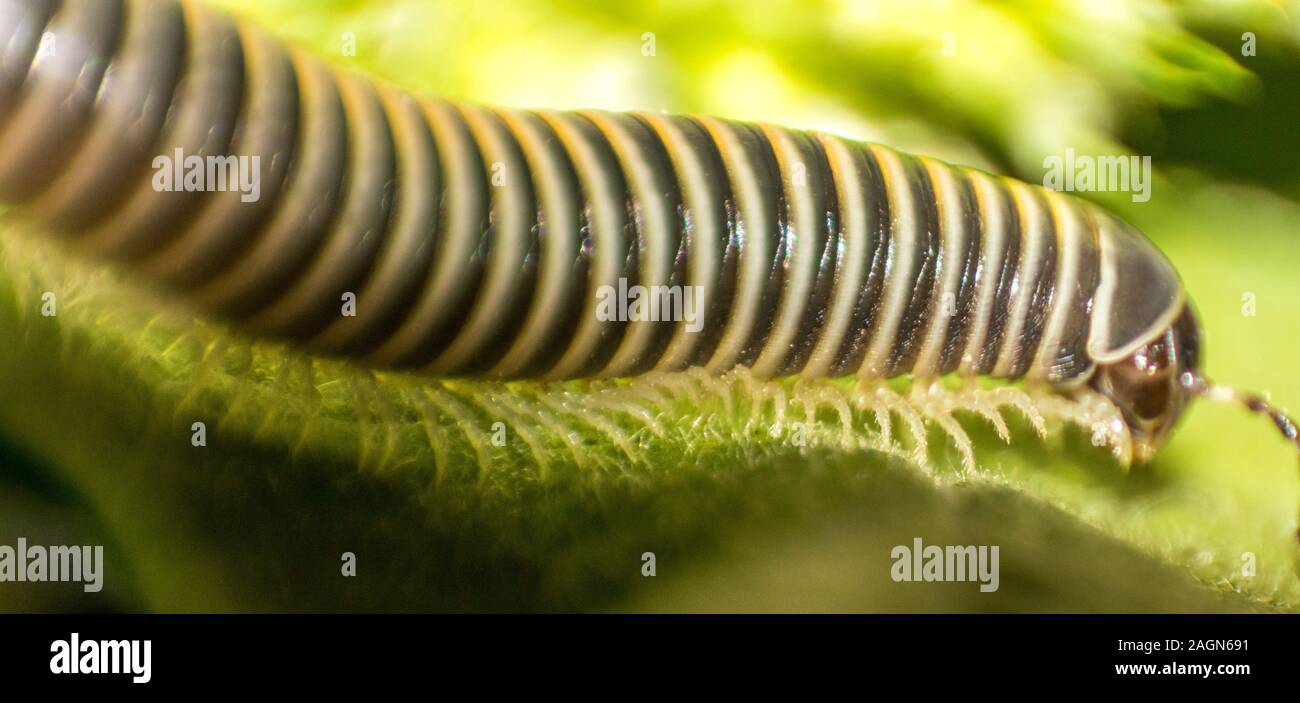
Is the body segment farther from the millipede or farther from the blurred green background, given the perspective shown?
the blurred green background

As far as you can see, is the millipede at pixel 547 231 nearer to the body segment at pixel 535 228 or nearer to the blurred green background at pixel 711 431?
the body segment at pixel 535 228

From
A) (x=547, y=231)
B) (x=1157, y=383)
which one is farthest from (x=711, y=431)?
(x=1157, y=383)

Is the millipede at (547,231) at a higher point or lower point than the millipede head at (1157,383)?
higher

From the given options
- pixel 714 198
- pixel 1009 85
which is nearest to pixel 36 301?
pixel 714 198

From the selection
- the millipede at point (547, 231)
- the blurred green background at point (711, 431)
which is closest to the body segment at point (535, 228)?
the millipede at point (547, 231)

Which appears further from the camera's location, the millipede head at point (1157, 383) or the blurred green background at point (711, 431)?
the millipede head at point (1157, 383)

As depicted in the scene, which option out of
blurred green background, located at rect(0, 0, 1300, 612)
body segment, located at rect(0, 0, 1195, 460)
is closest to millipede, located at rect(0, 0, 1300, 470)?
body segment, located at rect(0, 0, 1195, 460)
